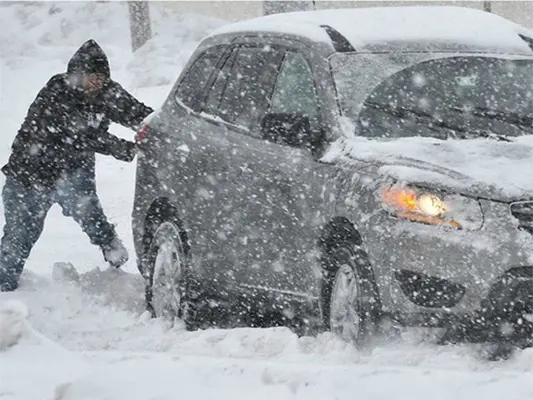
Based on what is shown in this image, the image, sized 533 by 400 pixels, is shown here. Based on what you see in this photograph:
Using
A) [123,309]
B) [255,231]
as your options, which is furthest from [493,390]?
[123,309]

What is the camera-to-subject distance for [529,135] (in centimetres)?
632

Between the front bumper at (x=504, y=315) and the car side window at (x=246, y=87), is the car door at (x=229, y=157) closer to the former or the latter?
the car side window at (x=246, y=87)

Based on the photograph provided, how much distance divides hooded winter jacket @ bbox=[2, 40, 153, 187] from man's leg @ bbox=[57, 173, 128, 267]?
12 cm

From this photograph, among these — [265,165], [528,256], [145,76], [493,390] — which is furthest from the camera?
[145,76]

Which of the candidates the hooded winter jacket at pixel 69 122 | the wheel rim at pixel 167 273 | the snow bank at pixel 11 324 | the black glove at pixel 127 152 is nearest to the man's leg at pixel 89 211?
the hooded winter jacket at pixel 69 122

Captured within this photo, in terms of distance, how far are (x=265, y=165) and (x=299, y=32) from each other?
0.81 meters

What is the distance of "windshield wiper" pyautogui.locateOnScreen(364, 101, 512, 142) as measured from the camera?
624cm

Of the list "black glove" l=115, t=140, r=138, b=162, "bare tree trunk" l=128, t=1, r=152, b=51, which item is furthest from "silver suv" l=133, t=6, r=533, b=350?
"bare tree trunk" l=128, t=1, r=152, b=51

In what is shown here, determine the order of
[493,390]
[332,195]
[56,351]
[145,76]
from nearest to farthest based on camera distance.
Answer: [493,390]
[56,351]
[332,195]
[145,76]

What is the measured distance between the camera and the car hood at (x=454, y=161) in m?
5.40

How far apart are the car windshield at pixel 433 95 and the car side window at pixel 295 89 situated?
176mm

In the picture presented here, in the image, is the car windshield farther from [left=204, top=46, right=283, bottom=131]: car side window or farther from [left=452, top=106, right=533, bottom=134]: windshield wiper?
[left=204, top=46, right=283, bottom=131]: car side window

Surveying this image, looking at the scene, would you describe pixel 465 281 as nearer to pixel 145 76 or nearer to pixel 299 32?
pixel 299 32

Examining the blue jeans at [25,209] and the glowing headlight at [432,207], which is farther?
the blue jeans at [25,209]
